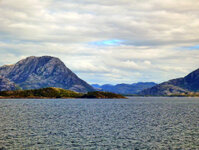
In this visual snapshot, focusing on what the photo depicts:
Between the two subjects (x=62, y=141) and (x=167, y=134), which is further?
(x=167, y=134)

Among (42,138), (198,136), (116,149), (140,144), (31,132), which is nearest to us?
(116,149)

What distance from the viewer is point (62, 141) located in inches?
2965

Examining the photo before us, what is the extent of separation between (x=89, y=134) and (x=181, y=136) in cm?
3049

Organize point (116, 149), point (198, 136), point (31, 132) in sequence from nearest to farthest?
point (116, 149)
point (198, 136)
point (31, 132)

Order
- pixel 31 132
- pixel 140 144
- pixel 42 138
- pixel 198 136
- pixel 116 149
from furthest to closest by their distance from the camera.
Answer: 1. pixel 31 132
2. pixel 198 136
3. pixel 42 138
4. pixel 140 144
5. pixel 116 149

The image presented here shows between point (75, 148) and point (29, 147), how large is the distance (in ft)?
38.8

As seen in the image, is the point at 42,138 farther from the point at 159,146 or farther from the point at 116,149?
the point at 159,146

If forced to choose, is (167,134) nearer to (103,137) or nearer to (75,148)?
(103,137)

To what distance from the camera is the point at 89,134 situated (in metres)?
88.5

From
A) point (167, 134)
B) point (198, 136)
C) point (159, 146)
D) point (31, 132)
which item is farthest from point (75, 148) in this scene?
point (198, 136)

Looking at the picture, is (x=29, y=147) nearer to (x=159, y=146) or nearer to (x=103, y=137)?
(x=103, y=137)

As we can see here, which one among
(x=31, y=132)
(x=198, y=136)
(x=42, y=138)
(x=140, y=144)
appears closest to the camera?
(x=140, y=144)

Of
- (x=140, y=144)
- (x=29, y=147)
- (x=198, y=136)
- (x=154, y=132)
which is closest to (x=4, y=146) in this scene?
(x=29, y=147)

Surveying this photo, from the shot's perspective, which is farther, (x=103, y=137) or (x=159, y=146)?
(x=103, y=137)
